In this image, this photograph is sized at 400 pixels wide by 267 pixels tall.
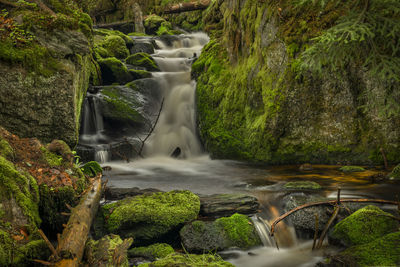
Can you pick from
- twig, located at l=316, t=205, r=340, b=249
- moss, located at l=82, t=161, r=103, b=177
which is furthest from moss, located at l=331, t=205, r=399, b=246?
moss, located at l=82, t=161, r=103, b=177

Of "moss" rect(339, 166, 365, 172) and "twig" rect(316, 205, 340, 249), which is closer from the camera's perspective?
"twig" rect(316, 205, 340, 249)

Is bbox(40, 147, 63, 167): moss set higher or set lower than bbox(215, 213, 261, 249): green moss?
higher

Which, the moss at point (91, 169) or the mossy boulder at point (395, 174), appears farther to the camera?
the mossy boulder at point (395, 174)

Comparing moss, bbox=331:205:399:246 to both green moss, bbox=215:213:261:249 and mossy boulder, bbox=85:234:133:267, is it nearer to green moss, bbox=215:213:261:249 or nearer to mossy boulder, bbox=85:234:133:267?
green moss, bbox=215:213:261:249

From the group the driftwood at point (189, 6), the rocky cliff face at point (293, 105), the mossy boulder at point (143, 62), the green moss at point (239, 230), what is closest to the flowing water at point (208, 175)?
the green moss at point (239, 230)

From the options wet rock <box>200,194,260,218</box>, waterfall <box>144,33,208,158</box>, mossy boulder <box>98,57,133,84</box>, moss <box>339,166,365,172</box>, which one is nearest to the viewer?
wet rock <box>200,194,260,218</box>

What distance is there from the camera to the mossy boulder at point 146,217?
4.84m

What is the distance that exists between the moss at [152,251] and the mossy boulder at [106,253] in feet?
1.99

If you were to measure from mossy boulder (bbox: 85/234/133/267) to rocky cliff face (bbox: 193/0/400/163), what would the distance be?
258 inches

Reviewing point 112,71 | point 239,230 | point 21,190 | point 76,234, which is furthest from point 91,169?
point 112,71

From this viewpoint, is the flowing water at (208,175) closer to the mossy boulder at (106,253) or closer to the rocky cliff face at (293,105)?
the rocky cliff face at (293,105)

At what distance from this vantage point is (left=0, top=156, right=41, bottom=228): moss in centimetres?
381

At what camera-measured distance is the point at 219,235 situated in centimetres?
481

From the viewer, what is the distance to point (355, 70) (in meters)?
8.62
